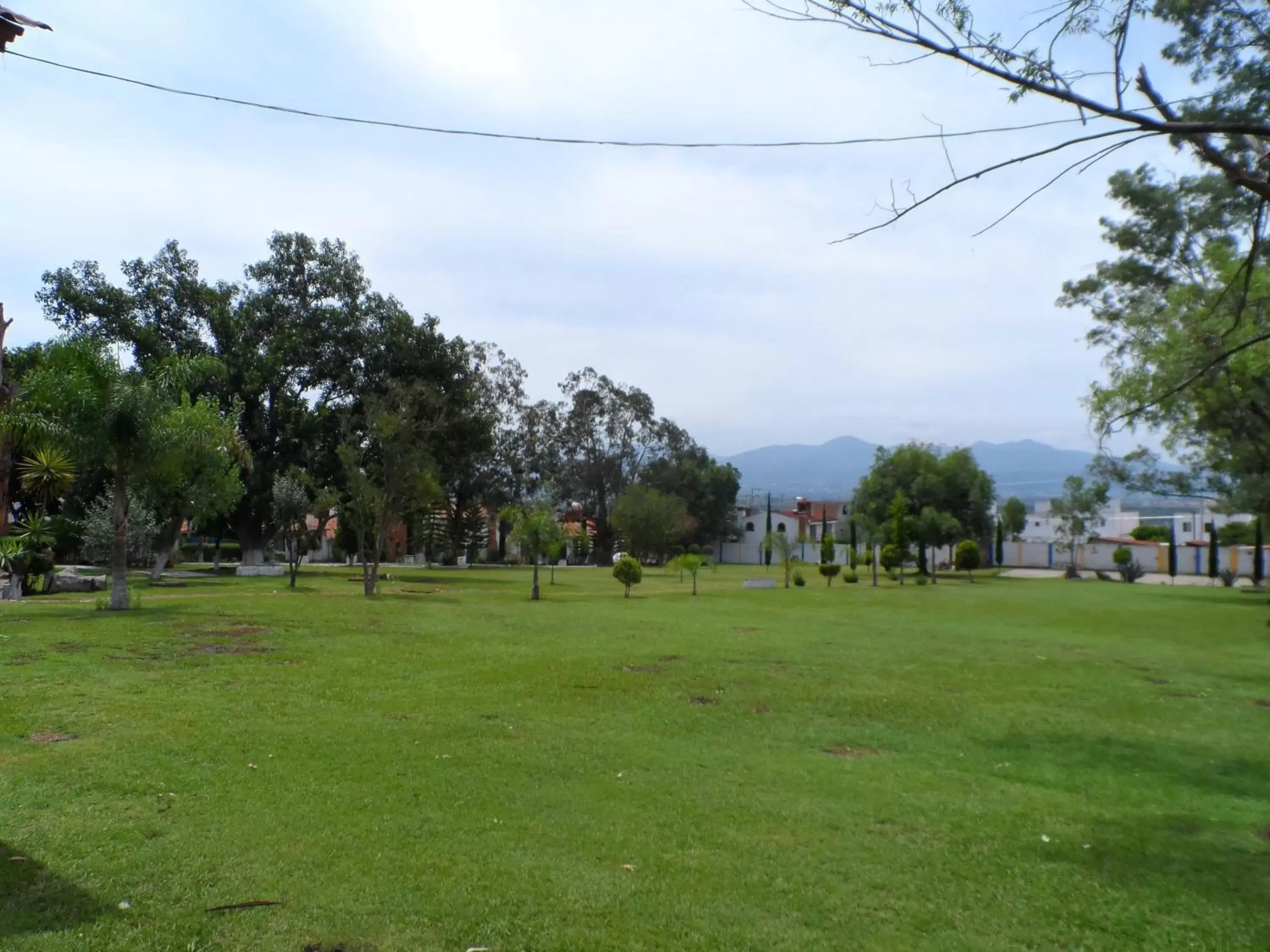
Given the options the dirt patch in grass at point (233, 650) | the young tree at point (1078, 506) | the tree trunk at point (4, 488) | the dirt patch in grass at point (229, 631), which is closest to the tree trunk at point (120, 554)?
the tree trunk at point (4, 488)

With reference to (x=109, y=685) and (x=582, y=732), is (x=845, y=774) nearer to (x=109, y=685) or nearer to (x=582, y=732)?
(x=582, y=732)

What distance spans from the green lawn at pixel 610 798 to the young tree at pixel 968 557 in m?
35.9

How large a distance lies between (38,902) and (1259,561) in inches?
2144

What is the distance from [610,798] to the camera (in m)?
6.94

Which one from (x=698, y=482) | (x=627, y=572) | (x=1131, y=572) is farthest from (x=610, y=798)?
(x=698, y=482)

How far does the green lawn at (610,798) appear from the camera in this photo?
15.8ft

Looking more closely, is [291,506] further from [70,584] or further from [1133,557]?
[1133,557]

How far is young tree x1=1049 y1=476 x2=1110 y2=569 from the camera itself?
184 ft

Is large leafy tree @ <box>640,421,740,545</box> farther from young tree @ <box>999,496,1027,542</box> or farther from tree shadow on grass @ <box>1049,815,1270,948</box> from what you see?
tree shadow on grass @ <box>1049,815,1270,948</box>

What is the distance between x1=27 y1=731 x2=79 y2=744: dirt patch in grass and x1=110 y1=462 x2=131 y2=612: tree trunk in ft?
36.9

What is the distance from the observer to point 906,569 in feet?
200

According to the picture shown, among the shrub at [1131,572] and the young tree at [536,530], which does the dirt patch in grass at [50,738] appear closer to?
the young tree at [536,530]

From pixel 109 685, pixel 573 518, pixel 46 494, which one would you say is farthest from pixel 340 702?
pixel 573 518

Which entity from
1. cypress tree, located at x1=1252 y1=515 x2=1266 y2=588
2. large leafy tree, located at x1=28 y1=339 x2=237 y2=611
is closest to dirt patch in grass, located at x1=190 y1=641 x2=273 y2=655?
large leafy tree, located at x1=28 y1=339 x2=237 y2=611
